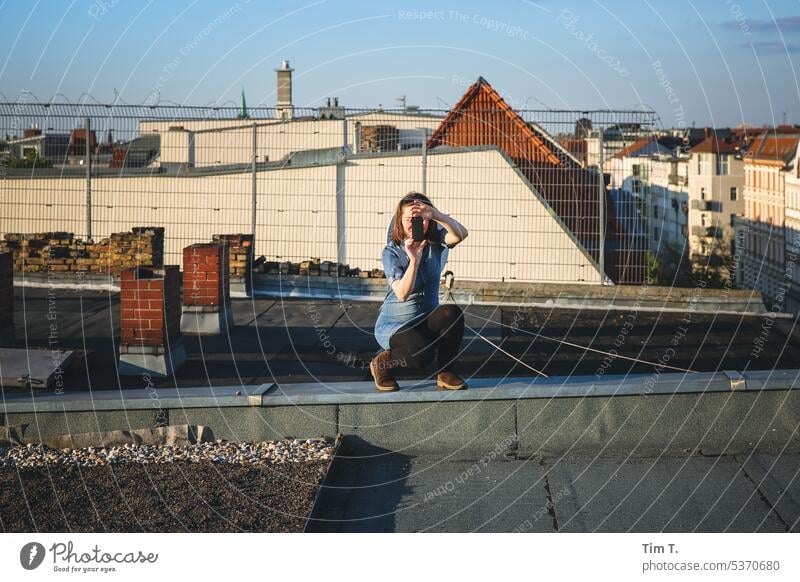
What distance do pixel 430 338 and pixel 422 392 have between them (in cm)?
39

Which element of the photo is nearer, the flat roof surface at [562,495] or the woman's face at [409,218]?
the flat roof surface at [562,495]

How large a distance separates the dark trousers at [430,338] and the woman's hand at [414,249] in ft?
1.28

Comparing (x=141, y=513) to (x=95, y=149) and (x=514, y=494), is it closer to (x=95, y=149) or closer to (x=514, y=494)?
(x=514, y=494)

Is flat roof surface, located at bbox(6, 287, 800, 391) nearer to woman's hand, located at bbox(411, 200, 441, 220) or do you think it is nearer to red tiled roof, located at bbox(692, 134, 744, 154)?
woman's hand, located at bbox(411, 200, 441, 220)

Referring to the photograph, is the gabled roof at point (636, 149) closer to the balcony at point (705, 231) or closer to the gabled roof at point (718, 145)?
the balcony at point (705, 231)

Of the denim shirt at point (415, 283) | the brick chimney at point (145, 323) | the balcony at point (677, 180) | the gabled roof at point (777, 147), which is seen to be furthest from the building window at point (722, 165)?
the denim shirt at point (415, 283)

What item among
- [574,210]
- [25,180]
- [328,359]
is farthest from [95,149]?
[328,359]

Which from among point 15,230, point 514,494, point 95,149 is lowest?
point 514,494

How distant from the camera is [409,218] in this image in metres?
6.84

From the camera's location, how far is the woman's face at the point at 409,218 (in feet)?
22.4

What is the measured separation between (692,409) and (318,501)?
2633mm

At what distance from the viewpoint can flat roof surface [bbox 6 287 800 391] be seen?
9.03 meters

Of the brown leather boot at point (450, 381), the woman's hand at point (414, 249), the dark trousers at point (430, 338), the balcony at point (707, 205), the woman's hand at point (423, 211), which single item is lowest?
the brown leather boot at point (450, 381)

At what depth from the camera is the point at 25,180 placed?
17.6m
